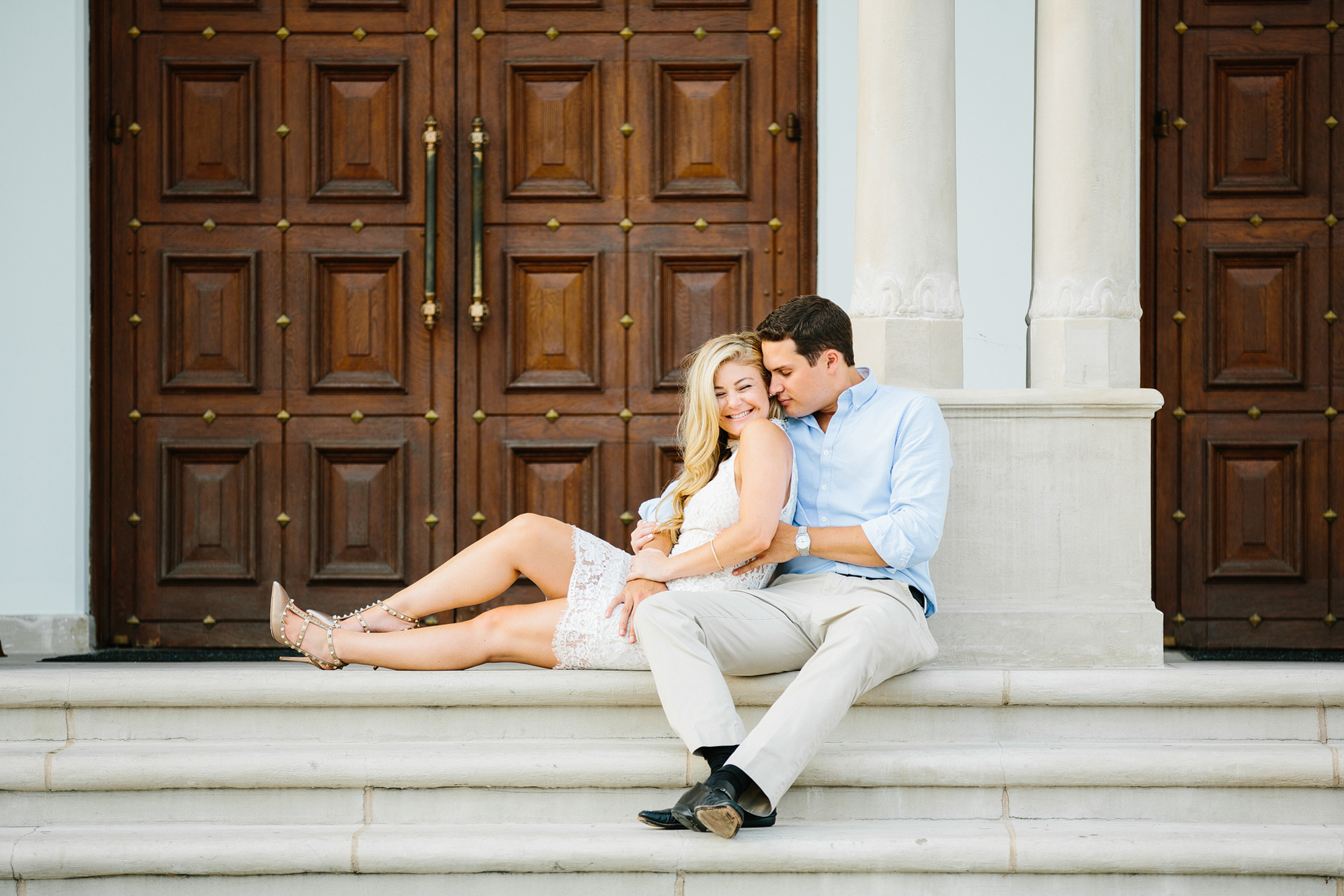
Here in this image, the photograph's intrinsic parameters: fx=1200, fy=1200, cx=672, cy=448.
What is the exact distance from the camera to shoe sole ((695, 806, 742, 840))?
2.99 metres

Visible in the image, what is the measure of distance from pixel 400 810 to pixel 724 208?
9.45 ft

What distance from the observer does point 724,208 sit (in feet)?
17.0

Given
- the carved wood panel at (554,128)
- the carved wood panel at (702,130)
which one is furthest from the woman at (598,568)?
the carved wood panel at (554,128)

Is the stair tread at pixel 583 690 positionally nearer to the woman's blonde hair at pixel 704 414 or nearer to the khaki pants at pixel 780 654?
the khaki pants at pixel 780 654

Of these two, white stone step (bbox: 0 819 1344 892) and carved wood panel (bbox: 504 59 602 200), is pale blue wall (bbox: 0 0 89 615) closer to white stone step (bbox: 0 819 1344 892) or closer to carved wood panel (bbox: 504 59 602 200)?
carved wood panel (bbox: 504 59 602 200)

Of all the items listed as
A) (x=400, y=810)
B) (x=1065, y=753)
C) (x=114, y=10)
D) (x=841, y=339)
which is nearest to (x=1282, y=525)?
(x=1065, y=753)

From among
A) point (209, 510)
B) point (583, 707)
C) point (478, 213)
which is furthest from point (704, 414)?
point (209, 510)

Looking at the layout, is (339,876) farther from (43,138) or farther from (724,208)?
(43,138)

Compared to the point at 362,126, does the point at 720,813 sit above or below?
below

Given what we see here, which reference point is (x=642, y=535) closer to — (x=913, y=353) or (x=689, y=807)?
(x=689, y=807)

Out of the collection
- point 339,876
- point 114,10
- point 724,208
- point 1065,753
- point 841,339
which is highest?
point 114,10

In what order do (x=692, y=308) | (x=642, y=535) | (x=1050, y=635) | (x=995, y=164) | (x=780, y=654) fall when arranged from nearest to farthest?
1. (x=780, y=654)
2. (x=642, y=535)
3. (x=1050, y=635)
4. (x=995, y=164)
5. (x=692, y=308)

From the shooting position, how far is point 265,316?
519 cm

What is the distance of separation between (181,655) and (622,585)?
7.52 feet
